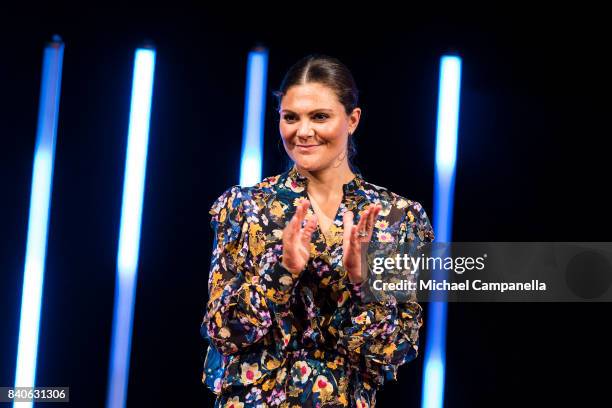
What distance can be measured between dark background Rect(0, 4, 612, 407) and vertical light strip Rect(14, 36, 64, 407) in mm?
23

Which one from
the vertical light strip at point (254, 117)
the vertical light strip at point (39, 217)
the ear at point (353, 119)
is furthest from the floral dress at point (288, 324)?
the vertical light strip at point (39, 217)

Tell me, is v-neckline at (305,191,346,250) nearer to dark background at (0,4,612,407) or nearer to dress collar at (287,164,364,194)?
dress collar at (287,164,364,194)

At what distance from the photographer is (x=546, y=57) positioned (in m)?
2.54

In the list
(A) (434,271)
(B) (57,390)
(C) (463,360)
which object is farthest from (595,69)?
(B) (57,390)

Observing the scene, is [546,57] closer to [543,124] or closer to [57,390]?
[543,124]

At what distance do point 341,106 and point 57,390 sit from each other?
1.38 metres

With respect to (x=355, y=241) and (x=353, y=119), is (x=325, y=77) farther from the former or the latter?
(x=355, y=241)

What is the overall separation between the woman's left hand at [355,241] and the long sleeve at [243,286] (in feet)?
0.34

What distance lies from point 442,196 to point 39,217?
1.22 metres

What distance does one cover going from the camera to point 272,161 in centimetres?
247

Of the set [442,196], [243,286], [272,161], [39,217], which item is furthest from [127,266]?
[243,286]

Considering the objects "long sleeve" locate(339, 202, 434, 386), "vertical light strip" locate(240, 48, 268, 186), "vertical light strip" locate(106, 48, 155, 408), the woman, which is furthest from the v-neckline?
"vertical light strip" locate(106, 48, 155, 408)

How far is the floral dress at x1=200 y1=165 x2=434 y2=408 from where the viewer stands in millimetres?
1422

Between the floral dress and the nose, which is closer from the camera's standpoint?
the floral dress
